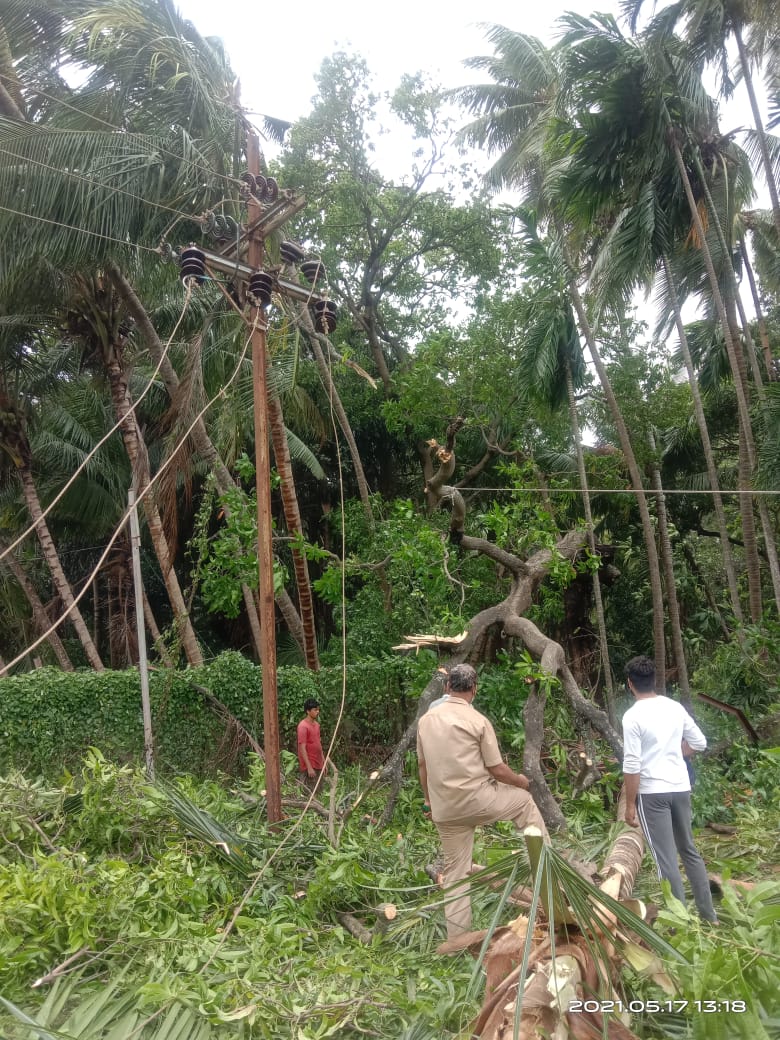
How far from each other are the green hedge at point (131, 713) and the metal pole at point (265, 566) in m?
3.21

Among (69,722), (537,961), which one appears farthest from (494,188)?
(537,961)

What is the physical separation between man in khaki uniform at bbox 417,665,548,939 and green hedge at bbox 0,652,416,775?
4.78 m

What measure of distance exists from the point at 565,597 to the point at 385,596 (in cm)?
480

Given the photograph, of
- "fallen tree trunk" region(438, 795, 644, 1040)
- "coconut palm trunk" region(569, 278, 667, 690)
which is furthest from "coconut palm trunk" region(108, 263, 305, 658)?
"fallen tree trunk" region(438, 795, 644, 1040)

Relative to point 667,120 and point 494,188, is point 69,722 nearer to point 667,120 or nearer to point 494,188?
point 667,120

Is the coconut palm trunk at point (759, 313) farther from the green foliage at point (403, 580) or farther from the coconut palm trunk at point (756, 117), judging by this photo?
the green foliage at point (403, 580)

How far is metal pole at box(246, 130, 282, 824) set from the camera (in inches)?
251

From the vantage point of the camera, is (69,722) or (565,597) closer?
(69,722)

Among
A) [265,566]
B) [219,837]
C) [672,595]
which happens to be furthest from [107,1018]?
[672,595]

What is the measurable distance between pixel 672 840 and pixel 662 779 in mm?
338

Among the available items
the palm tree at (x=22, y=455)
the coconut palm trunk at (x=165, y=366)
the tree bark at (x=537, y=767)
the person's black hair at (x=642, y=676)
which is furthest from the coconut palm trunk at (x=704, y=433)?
the palm tree at (x=22, y=455)

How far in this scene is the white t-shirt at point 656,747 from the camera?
4402mm

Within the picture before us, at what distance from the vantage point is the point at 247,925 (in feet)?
15.3

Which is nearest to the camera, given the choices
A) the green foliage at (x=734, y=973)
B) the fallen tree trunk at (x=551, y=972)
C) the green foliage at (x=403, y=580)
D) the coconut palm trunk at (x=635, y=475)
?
the green foliage at (x=734, y=973)
